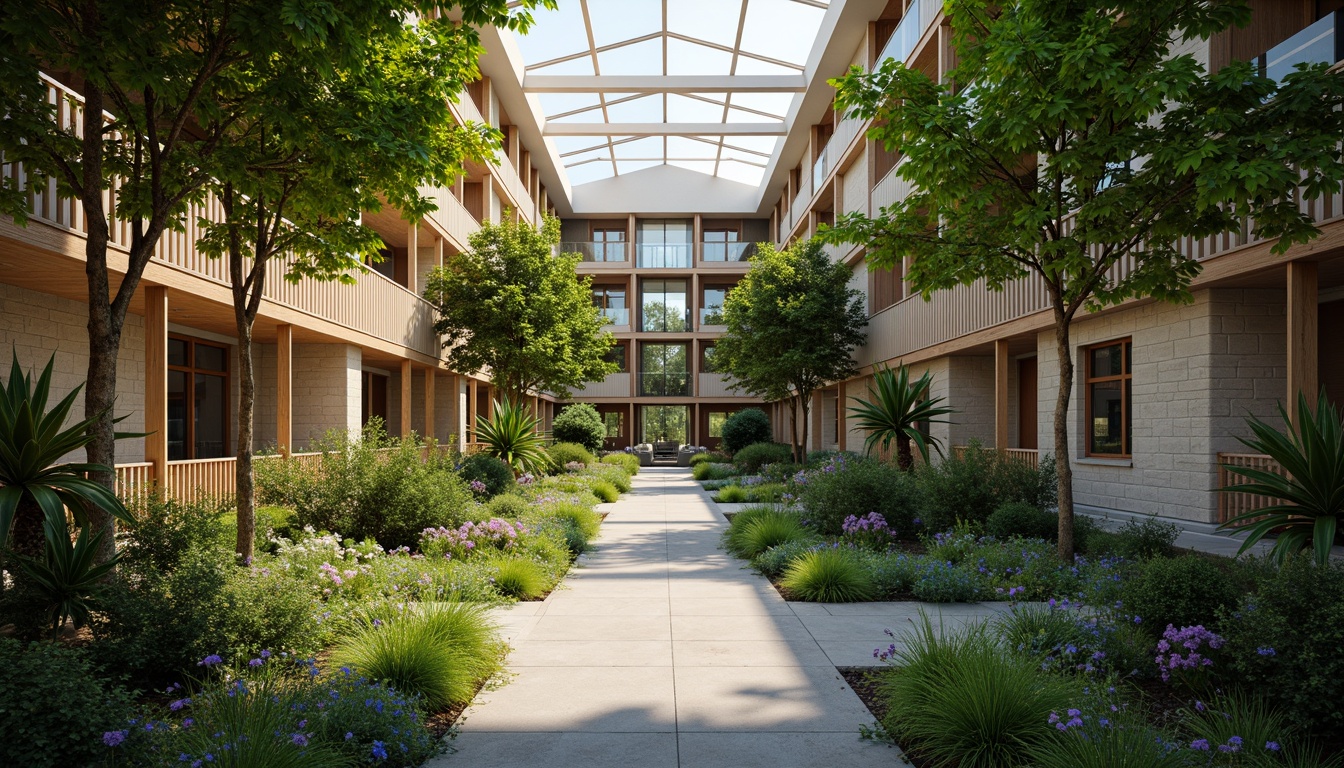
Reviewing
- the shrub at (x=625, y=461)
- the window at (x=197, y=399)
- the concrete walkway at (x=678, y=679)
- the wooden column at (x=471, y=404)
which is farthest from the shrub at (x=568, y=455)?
the concrete walkway at (x=678, y=679)

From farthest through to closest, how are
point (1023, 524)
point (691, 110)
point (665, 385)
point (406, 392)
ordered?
point (665, 385) < point (691, 110) < point (406, 392) < point (1023, 524)

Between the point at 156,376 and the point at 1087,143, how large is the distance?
33.6 feet

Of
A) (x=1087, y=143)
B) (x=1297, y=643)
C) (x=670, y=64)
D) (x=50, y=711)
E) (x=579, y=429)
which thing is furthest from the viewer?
(x=579, y=429)

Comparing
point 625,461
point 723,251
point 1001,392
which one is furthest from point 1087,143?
point 723,251

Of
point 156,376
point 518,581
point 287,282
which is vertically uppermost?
point 287,282

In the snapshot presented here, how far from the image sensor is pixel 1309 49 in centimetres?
945

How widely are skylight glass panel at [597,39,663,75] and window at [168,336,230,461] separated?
15.0 meters

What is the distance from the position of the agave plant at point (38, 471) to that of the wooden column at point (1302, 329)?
10.6m

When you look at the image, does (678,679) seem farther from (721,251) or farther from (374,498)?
(721,251)

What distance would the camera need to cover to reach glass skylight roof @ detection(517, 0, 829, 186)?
23203mm

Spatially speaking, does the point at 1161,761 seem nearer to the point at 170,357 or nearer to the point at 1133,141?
the point at 1133,141

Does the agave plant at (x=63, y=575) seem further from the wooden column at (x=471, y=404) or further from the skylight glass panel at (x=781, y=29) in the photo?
the skylight glass panel at (x=781, y=29)

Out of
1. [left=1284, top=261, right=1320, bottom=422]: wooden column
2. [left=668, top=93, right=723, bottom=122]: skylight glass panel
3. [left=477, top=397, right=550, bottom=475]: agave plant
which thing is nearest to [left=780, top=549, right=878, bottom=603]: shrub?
[left=1284, top=261, right=1320, bottom=422]: wooden column

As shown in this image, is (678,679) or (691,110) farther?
(691,110)
